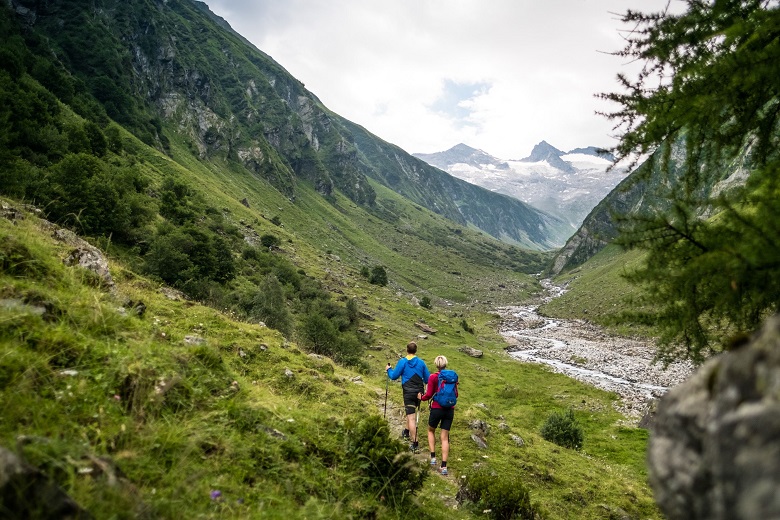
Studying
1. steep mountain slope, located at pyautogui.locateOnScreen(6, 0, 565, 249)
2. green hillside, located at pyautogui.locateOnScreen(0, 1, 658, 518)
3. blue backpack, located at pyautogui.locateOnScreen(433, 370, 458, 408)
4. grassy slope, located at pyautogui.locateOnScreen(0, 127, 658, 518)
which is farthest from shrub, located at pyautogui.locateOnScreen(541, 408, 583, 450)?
steep mountain slope, located at pyautogui.locateOnScreen(6, 0, 565, 249)

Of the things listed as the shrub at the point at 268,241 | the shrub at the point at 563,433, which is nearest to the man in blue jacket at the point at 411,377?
the shrub at the point at 563,433

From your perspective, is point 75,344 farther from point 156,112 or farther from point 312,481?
point 156,112

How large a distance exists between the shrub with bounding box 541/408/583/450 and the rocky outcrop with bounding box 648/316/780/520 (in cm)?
1871

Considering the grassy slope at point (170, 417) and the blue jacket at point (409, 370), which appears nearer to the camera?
the grassy slope at point (170, 417)

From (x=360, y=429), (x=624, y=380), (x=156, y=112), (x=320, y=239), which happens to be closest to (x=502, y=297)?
(x=320, y=239)

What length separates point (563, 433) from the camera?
62.3 feet

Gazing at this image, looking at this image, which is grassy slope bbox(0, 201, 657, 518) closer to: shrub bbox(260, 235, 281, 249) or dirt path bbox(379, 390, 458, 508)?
dirt path bbox(379, 390, 458, 508)

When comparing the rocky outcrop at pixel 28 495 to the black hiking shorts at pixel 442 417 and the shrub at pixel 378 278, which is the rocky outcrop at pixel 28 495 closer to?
the black hiking shorts at pixel 442 417

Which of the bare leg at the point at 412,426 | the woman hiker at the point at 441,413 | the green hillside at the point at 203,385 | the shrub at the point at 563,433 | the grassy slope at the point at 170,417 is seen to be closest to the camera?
the grassy slope at the point at 170,417

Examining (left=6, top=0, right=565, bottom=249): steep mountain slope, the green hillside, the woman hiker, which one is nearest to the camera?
the green hillside

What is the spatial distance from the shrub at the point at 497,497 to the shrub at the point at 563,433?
1159 centimetres

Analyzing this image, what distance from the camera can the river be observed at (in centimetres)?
3922

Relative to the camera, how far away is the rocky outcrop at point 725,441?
6.15ft

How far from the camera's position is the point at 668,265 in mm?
4793
